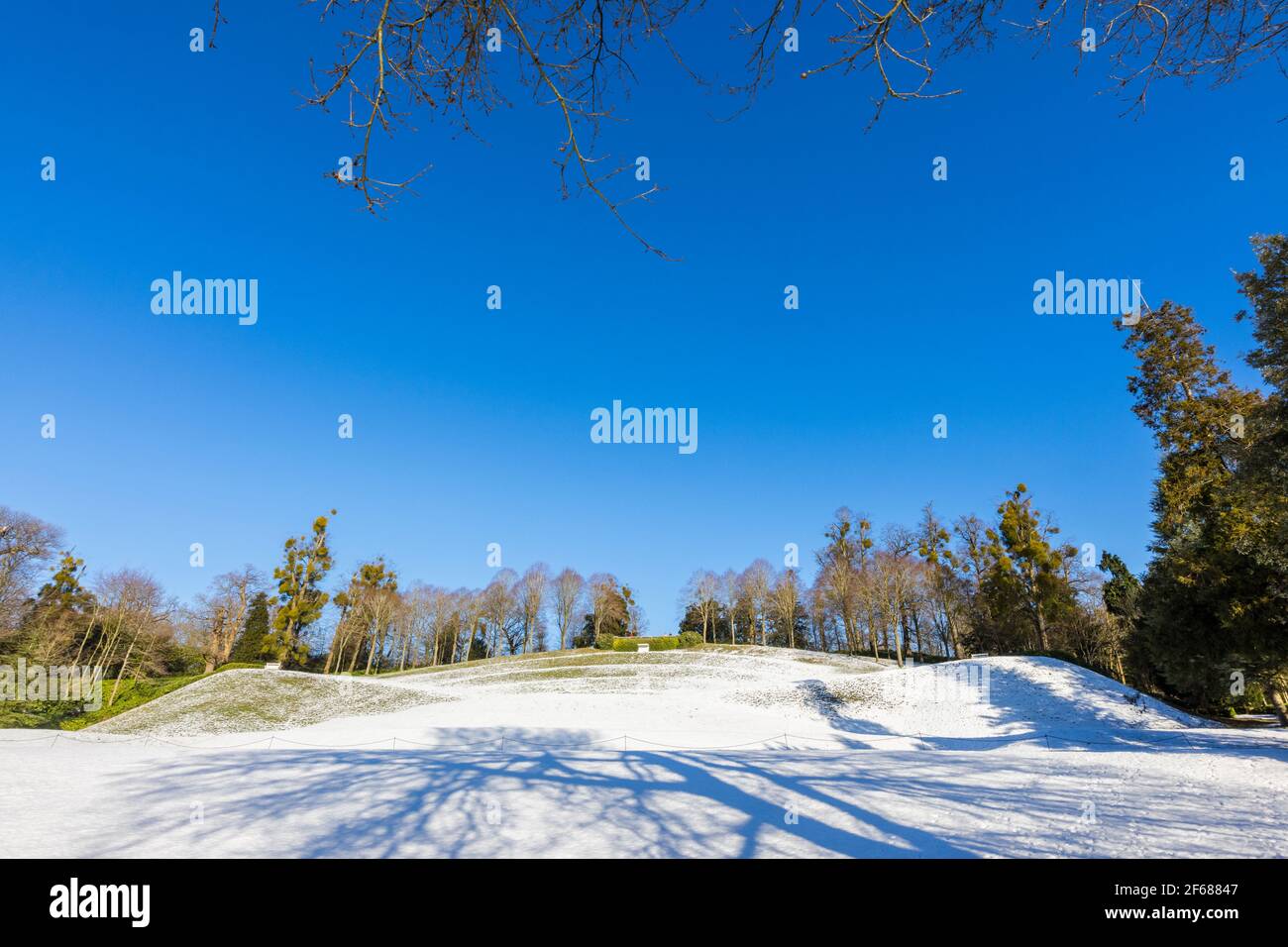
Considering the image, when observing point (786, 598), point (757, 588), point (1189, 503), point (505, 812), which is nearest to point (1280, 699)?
point (1189, 503)

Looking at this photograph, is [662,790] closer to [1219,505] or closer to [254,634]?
[1219,505]

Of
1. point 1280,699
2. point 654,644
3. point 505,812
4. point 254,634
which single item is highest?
point 505,812

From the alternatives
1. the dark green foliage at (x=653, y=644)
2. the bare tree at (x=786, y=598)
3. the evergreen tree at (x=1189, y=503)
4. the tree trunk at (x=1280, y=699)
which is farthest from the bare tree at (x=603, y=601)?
the tree trunk at (x=1280, y=699)

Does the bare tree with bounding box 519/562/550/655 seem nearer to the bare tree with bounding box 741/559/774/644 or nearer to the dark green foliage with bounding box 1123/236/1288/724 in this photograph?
the bare tree with bounding box 741/559/774/644

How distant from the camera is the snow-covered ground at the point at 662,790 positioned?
550 cm

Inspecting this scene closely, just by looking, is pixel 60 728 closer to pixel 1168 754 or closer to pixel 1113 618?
pixel 1168 754

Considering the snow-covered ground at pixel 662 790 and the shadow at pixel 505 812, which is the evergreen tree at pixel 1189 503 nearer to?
the snow-covered ground at pixel 662 790

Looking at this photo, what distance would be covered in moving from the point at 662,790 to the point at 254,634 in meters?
44.9

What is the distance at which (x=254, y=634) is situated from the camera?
4150 cm

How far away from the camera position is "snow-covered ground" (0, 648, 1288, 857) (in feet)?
18.0

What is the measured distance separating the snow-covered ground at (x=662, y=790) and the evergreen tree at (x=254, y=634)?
20.5 meters

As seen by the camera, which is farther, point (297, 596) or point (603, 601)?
point (603, 601)

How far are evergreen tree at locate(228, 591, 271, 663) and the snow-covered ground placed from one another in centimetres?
2055
